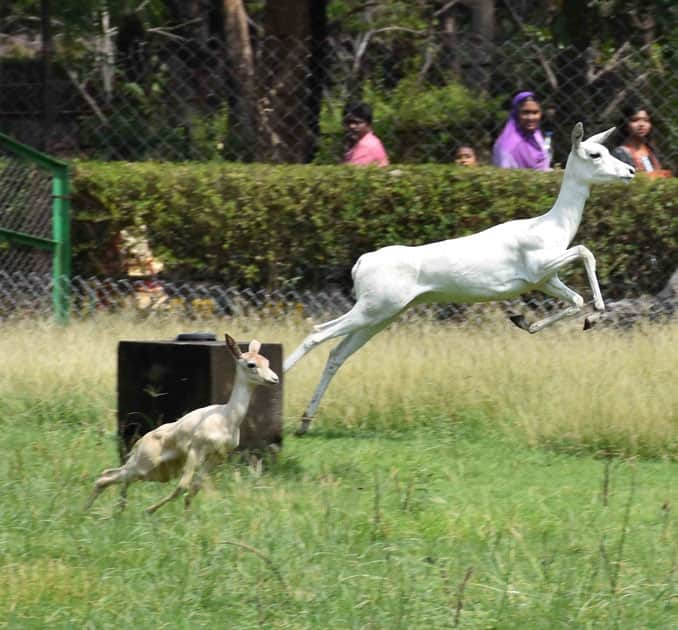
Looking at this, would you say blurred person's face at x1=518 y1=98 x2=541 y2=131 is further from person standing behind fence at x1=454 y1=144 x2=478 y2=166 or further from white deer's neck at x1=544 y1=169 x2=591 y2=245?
white deer's neck at x1=544 y1=169 x2=591 y2=245

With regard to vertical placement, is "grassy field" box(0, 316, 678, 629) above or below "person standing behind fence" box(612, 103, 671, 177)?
below

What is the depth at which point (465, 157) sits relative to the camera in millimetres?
13219

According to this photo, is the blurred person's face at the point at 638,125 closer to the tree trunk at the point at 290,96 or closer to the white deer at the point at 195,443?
the tree trunk at the point at 290,96

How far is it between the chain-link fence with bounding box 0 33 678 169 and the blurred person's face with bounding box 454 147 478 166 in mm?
416

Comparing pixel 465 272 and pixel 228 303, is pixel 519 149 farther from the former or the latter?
pixel 465 272

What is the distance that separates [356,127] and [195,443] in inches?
279

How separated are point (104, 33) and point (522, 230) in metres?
9.70

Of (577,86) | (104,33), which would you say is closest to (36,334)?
(577,86)

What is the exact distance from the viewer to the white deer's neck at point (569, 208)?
360 inches

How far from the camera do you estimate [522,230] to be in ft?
29.9

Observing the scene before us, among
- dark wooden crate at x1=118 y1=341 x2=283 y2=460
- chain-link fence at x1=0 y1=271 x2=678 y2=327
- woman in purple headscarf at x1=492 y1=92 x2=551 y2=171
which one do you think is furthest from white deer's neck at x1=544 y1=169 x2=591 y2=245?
woman in purple headscarf at x1=492 y1=92 x2=551 y2=171

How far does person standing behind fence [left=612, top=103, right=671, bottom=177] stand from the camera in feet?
40.7

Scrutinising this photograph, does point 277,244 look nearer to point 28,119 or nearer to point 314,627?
point 28,119

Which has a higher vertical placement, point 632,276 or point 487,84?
point 487,84
